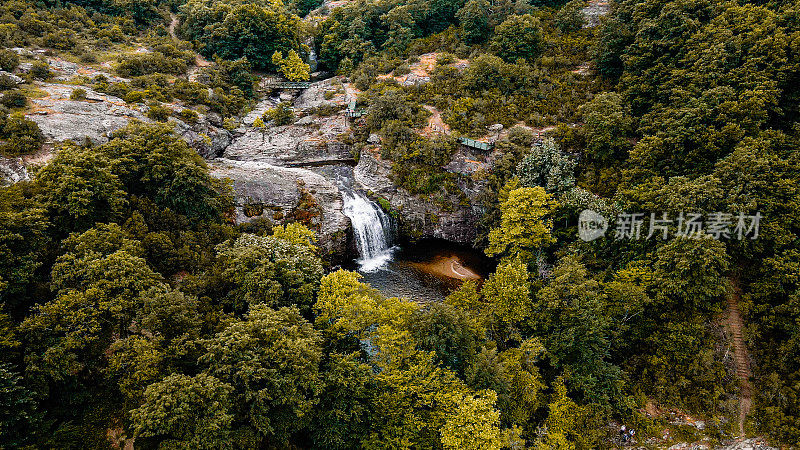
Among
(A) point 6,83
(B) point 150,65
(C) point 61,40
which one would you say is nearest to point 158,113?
(A) point 6,83

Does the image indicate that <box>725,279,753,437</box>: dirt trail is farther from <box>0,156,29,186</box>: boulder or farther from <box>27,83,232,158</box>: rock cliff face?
<box>0,156,29,186</box>: boulder

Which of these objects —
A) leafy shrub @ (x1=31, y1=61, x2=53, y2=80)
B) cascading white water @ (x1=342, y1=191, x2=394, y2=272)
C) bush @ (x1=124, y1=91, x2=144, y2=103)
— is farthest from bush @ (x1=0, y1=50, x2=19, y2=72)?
cascading white water @ (x1=342, y1=191, x2=394, y2=272)

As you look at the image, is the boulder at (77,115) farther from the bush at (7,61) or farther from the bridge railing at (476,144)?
the bridge railing at (476,144)

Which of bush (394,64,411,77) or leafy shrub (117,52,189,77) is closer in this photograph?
leafy shrub (117,52,189,77)

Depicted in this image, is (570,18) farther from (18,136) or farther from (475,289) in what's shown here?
(18,136)

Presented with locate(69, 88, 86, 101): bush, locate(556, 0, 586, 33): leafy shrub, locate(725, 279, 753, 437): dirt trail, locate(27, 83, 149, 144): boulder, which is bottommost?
locate(725, 279, 753, 437): dirt trail
